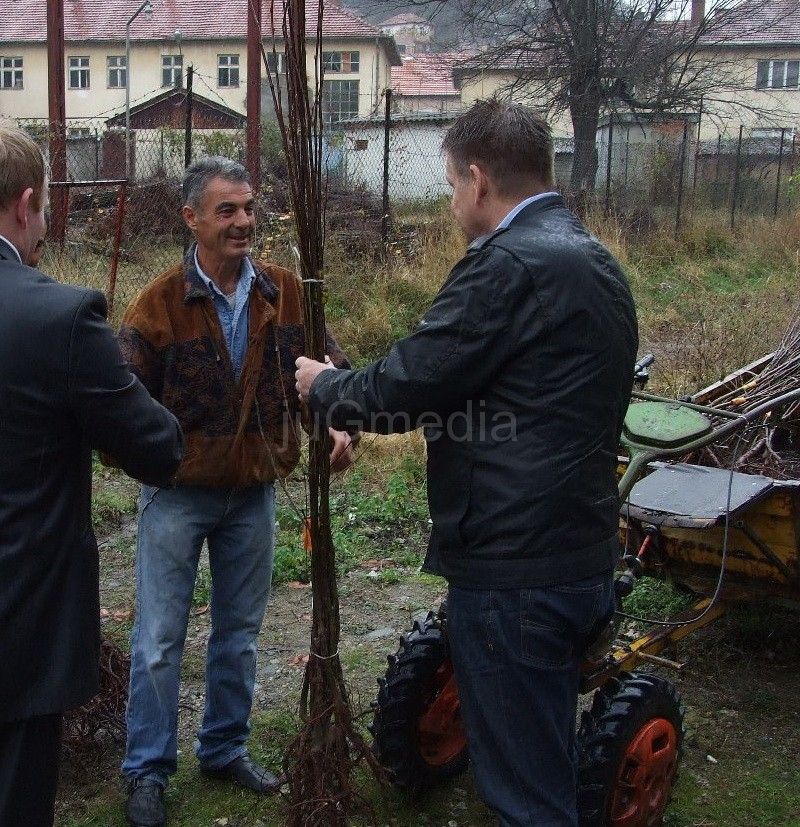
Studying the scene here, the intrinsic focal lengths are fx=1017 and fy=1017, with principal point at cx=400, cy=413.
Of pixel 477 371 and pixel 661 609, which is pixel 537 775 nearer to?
pixel 477 371

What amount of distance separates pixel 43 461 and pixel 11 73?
4835 centimetres

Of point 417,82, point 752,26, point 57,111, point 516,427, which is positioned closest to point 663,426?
point 516,427

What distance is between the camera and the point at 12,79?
1773 inches

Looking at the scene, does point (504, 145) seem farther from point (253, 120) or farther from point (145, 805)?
point (253, 120)

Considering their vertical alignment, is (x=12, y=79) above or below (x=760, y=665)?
above

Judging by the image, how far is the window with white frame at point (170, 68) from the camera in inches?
1693

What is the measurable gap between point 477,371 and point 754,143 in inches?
887

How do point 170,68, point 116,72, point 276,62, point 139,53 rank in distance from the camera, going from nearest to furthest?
1. point 276,62
2. point 139,53
3. point 170,68
4. point 116,72

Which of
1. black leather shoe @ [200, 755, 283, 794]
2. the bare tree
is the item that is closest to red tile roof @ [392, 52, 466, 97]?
the bare tree

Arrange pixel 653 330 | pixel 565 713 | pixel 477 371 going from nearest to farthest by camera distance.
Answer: pixel 477 371
pixel 565 713
pixel 653 330

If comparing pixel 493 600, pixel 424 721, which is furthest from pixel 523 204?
pixel 424 721

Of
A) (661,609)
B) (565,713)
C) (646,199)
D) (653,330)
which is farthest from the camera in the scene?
(646,199)

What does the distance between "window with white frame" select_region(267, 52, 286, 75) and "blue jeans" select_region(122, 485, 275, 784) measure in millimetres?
1302

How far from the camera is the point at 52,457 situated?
7.17ft
